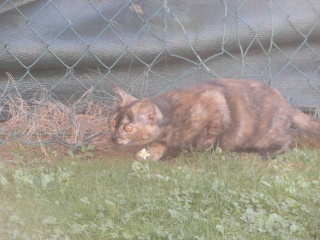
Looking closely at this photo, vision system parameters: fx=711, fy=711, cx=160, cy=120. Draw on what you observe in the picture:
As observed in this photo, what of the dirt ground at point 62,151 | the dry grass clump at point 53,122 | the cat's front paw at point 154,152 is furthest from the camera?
the dry grass clump at point 53,122

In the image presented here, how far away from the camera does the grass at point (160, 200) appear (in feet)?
12.6

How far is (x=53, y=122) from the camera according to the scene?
600 cm

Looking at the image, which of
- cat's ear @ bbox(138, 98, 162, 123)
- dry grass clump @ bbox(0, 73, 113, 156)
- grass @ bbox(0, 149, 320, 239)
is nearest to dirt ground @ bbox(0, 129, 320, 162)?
dry grass clump @ bbox(0, 73, 113, 156)

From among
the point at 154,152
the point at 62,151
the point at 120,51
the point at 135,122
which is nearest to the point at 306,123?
the point at 154,152

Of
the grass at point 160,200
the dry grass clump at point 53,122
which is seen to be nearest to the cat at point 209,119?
the grass at point 160,200

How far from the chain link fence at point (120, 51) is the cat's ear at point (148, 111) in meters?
0.61

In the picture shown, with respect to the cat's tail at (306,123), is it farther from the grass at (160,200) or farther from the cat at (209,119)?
the grass at (160,200)

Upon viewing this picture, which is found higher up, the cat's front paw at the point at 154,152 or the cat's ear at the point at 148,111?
the cat's ear at the point at 148,111

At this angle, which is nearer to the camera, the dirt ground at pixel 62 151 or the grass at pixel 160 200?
the grass at pixel 160 200

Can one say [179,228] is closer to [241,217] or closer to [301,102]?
[241,217]

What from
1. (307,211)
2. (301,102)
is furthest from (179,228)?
(301,102)

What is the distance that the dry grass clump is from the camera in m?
5.88

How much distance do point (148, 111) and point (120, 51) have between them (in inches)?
32.4

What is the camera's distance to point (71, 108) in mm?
6168
